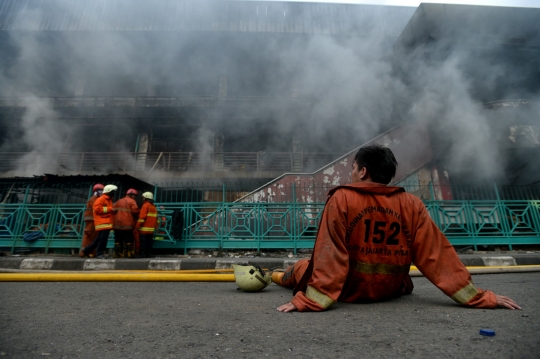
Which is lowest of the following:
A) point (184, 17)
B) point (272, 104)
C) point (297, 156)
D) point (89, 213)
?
point (89, 213)

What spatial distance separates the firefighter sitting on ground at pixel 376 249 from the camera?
4.85ft

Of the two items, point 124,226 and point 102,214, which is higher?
point 102,214

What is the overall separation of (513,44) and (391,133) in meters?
3.66

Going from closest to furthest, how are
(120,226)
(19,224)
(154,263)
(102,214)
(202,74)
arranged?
(154,263) → (102,214) → (120,226) → (19,224) → (202,74)

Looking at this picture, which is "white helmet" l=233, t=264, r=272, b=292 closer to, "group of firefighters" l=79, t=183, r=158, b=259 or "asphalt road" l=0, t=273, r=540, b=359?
"asphalt road" l=0, t=273, r=540, b=359

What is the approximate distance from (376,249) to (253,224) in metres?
4.53

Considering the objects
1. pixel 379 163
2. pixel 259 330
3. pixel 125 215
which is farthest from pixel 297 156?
pixel 259 330

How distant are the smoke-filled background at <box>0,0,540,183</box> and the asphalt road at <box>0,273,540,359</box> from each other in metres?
8.02

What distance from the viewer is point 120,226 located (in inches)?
209

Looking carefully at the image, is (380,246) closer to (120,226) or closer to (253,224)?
(253,224)

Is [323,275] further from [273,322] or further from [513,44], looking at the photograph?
[513,44]

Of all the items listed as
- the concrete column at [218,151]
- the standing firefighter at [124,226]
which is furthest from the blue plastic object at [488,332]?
the concrete column at [218,151]

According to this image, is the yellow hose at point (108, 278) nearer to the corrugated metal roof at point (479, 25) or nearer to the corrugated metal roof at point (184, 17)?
the corrugated metal roof at point (479, 25)

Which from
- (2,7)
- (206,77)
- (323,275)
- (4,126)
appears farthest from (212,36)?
(323,275)
